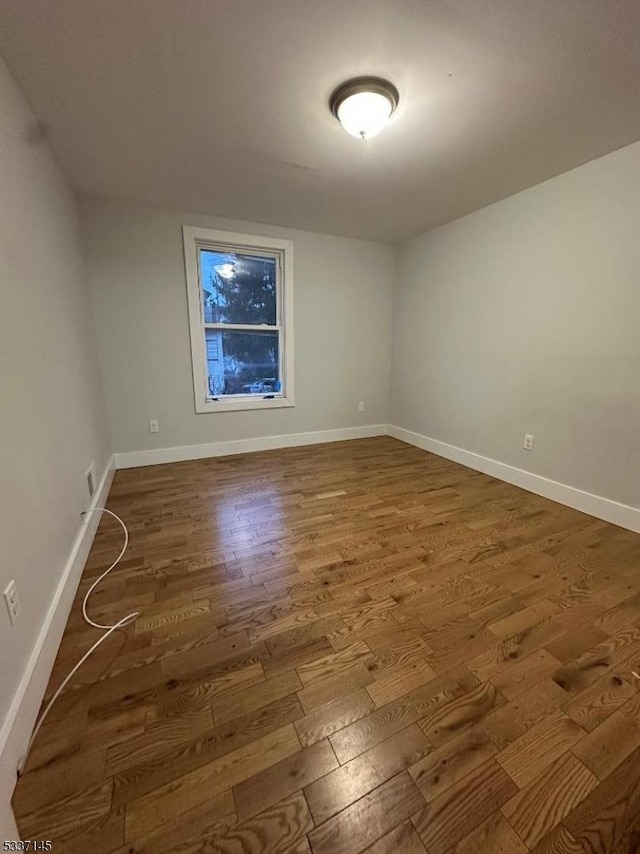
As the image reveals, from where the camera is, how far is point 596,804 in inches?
33.9

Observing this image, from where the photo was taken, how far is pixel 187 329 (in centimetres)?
317

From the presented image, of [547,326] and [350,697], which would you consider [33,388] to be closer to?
[350,697]

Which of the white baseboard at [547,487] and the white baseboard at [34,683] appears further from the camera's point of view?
the white baseboard at [547,487]

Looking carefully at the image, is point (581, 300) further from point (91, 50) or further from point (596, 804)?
point (91, 50)

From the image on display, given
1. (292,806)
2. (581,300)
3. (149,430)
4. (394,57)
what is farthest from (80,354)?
(581,300)

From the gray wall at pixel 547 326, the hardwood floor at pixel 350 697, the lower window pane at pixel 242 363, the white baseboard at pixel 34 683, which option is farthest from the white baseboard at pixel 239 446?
the white baseboard at pixel 34 683

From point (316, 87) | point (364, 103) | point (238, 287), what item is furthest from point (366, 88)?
point (238, 287)

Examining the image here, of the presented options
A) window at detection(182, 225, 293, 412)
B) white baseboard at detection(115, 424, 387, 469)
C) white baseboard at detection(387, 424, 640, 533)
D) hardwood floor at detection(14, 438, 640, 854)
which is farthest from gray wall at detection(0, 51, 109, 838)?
white baseboard at detection(387, 424, 640, 533)

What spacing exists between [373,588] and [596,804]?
2.98 ft

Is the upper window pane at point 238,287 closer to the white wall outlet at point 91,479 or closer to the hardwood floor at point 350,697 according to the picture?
the white wall outlet at point 91,479

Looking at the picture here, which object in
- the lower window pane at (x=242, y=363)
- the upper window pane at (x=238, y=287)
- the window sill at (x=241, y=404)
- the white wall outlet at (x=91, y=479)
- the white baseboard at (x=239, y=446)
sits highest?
the upper window pane at (x=238, y=287)

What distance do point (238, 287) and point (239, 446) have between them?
1.64 meters

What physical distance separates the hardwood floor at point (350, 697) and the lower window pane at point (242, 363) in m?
→ 1.74

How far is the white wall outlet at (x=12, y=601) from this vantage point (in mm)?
988
